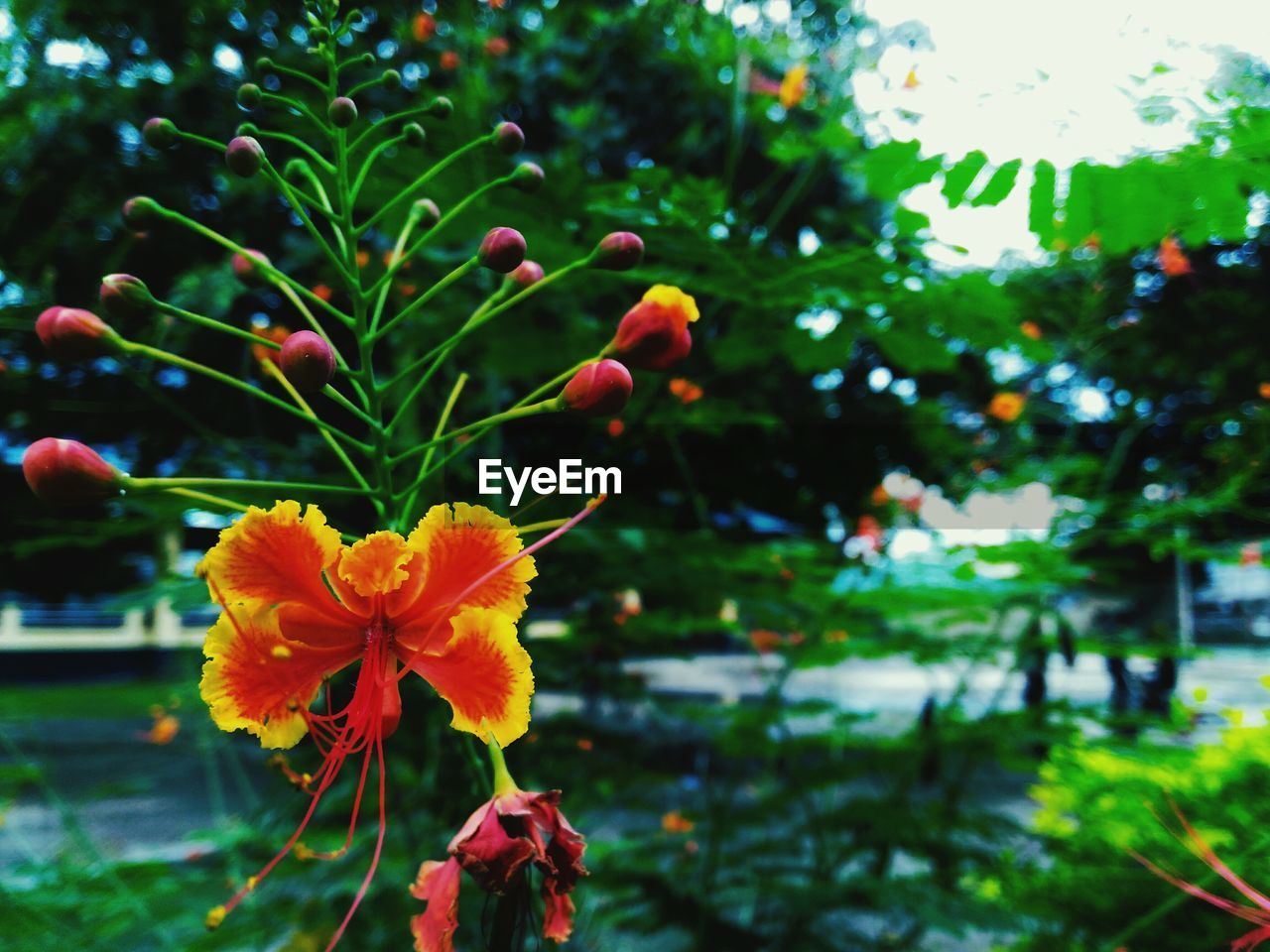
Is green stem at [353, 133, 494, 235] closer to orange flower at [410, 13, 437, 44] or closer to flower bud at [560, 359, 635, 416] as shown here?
flower bud at [560, 359, 635, 416]

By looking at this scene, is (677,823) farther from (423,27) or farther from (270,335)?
(423,27)

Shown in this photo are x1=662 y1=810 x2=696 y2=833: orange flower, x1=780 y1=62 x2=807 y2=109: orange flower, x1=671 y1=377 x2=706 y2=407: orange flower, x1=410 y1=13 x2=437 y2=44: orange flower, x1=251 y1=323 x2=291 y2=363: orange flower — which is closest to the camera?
x1=251 y1=323 x2=291 y2=363: orange flower

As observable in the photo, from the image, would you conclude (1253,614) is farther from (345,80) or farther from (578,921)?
(345,80)

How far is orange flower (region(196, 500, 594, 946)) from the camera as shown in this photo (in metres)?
0.35

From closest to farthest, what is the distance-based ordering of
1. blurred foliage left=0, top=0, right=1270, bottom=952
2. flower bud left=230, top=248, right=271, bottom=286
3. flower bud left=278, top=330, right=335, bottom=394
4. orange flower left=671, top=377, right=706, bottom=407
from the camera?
flower bud left=278, top=330, right=335, bottom=394, flower bud left=230, top=248, right=271, bottom=286, blurred foliage left=0, top=0, right=1270, bottom=952, orange flower left=671, top=377, right=706, bottom=407

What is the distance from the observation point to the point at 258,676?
36 centimetres

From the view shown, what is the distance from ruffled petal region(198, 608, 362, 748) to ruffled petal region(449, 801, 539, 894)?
0.10m

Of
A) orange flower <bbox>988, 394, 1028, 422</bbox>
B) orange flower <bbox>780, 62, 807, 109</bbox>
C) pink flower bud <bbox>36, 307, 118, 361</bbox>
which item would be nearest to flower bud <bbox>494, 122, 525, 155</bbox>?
pink flower bud <bbox>36, 307, 118, 361</bbox>

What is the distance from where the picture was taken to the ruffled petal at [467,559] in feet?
1.19

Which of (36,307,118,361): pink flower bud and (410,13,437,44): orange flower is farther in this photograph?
(410,13,437,44): orange flower

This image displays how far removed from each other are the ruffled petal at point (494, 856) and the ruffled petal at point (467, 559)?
0.10 metres

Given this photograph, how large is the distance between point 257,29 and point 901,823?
151 cm

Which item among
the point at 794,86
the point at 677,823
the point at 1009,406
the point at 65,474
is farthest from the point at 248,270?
the point at 1009,406

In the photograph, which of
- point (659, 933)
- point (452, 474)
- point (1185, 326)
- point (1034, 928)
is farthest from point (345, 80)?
point (1185, 326)
